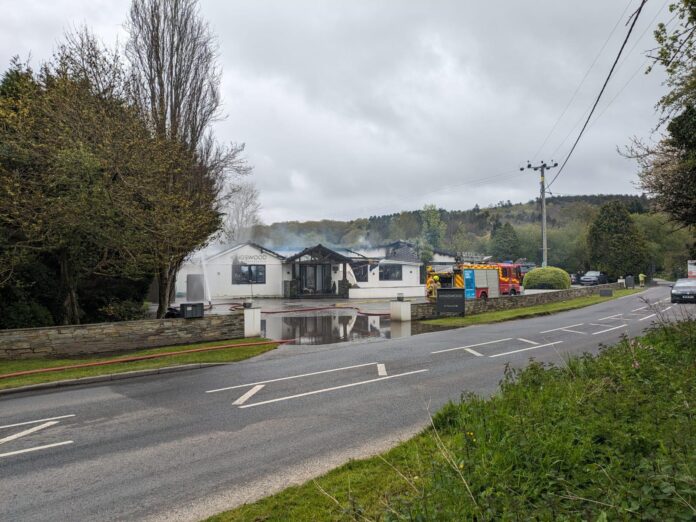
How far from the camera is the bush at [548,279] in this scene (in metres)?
39.0

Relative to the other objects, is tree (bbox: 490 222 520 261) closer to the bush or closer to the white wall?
the bush

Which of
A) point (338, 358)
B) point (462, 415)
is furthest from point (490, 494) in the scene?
point (338, 358)

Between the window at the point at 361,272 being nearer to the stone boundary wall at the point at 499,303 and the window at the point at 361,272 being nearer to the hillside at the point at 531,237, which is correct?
the stone boundary wall at the point at 499,303

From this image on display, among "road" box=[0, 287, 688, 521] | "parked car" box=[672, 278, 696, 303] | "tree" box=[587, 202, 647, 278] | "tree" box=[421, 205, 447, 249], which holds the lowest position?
"road" box=[0, 287, 688, 521]

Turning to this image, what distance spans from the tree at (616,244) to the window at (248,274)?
50.9 metres

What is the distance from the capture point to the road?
15.3 feet

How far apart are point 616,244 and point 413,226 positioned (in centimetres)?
6286

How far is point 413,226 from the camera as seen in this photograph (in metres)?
120

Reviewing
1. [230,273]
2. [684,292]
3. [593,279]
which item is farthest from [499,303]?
[593,279]

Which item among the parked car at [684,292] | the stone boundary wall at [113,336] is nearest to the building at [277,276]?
the parked car at [684,292]

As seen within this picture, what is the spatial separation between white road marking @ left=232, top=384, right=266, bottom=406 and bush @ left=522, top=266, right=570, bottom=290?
120 feet

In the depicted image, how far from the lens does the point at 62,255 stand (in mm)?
15289

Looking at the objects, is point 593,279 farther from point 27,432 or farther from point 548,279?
point 27,432

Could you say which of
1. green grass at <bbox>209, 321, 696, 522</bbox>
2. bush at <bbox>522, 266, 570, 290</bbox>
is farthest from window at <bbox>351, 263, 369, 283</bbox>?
green grass at <bbox>209, 321, 696, 522</bbox>
